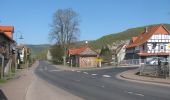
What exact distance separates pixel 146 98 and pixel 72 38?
8977 cm

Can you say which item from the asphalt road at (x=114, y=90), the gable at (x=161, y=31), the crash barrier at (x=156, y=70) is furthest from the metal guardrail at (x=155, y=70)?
the gable at (x=161, y=31)

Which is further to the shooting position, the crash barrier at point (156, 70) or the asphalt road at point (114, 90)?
the crash barrier at point (156, 70)

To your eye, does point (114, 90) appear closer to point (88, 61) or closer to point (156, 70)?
point (156, 70)

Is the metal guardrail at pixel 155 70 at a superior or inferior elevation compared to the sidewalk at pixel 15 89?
superior

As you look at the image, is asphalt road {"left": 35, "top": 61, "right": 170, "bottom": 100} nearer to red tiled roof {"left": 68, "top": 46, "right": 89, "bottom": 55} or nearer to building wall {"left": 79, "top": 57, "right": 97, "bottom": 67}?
building wall {"left": 79, "top": 57, "right": 97, "bottom": 67}

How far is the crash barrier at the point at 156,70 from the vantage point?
124ft

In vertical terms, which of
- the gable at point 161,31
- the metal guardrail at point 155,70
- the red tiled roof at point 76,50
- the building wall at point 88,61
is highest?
the gable at point 161,31

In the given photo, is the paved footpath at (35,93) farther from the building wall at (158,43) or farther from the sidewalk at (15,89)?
the building wall at (158,43)

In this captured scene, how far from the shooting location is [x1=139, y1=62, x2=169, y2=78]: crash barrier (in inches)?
1487

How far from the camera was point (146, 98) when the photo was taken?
19578mm

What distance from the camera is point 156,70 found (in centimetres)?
4009

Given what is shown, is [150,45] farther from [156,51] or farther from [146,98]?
[146,98]

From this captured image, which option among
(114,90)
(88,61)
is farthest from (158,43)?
(114,90)

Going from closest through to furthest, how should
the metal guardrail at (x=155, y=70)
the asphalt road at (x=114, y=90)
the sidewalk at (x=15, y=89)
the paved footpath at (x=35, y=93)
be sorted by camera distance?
1. the asphalt road at (x=114, y=90)
2. the paved footpath at (x=35, y=93)
3. the sidewalk at (x=15, y=89)
4. the metal guardrail at (x=155, y=70)
